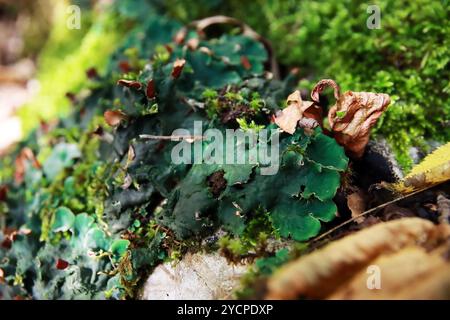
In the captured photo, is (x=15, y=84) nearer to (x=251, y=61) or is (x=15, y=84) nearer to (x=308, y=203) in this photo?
(x=251, y=61)

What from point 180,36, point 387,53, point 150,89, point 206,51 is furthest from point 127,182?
point 387,53

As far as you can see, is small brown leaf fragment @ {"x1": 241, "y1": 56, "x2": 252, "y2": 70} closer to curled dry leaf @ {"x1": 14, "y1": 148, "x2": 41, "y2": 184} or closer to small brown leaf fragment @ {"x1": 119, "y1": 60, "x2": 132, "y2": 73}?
small brown leaf fragment @ {"x1": 119, "y1": 60, "x2": 132, "y2": 73}

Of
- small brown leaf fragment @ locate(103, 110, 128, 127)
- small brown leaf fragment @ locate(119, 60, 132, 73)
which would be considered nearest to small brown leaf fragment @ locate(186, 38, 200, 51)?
small brown leaf fragment @ locate(119, 60, 132, 73)

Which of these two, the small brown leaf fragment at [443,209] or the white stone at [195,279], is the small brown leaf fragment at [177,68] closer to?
the white stone at [195,279]

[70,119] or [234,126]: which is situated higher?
[234,126]
